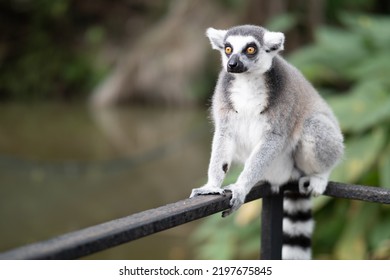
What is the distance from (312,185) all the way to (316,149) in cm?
15

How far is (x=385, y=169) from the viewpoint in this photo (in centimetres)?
382

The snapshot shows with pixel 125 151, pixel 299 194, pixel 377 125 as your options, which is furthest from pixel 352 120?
pixel 125 151

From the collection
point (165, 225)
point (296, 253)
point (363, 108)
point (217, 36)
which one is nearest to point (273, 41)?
point (217, 36)

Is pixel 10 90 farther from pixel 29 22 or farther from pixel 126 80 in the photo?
pixel 126 80

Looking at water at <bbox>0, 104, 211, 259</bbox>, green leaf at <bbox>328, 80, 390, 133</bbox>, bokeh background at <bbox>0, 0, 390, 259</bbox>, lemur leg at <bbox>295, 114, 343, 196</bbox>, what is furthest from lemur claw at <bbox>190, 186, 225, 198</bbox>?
water at <bbox>0, 104, 211, 259</bbox>

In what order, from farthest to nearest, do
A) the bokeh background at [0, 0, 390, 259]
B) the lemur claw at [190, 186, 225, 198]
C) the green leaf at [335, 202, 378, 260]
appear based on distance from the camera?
the bokeh background at [0, 0, 390, 259]
the green leaf at [335, 202, 378, 260]
the lemur claw at [190, 186, 225, 198]

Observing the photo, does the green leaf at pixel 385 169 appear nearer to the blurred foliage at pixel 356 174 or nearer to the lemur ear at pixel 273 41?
the blurred foliage at pixel 356 174

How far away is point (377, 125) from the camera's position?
13.7 ft

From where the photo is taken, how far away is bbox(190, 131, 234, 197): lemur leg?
6.38ft

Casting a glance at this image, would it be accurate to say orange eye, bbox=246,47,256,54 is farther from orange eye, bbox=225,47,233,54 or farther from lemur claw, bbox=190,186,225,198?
lemur claw, bbox=190,186,225,198

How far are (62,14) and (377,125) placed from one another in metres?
9.77

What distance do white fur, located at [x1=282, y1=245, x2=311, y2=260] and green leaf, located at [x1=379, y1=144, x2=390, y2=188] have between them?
5.94 ft

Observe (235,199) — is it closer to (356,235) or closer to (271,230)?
(271,230)

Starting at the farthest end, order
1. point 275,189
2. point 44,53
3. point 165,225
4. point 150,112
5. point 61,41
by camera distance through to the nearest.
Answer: point 61,41 → point 44,53 → point 150,112 → point 275,189 → point 165,225
